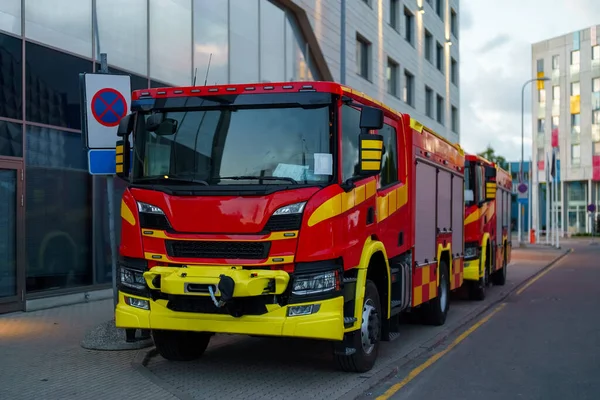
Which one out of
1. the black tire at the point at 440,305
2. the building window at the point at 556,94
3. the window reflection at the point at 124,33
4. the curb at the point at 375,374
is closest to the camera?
the curb at the point at 375,374

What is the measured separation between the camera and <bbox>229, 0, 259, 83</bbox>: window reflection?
57.2ft

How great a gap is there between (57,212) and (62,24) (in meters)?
3.31

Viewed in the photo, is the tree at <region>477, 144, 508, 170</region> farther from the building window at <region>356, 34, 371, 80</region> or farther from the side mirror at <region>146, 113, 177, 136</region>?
the side mirror at <region>146, 113, 177, 136</region>

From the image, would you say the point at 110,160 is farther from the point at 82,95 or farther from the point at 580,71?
the point at 580,71

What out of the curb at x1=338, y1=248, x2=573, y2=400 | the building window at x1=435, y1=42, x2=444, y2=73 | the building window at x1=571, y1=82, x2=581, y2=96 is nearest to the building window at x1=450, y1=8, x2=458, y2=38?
the building window at x1=435, y1=42, x2=444, y2=73

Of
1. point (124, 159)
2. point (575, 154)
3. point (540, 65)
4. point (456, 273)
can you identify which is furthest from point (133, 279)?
point (540, 65)

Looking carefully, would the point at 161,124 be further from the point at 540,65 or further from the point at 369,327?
the point at 540,65

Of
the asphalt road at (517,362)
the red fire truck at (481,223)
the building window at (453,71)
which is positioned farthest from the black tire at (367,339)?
the building window at (453,71)

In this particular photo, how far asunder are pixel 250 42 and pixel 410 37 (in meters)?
16.0

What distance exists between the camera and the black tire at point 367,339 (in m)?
6.98

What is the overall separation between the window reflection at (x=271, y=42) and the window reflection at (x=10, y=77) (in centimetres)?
830

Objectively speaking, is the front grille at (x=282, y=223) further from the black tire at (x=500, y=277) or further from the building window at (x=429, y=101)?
the building window at (x=429, y=101)

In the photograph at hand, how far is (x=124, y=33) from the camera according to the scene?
45.4ft

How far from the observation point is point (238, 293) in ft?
20.4
